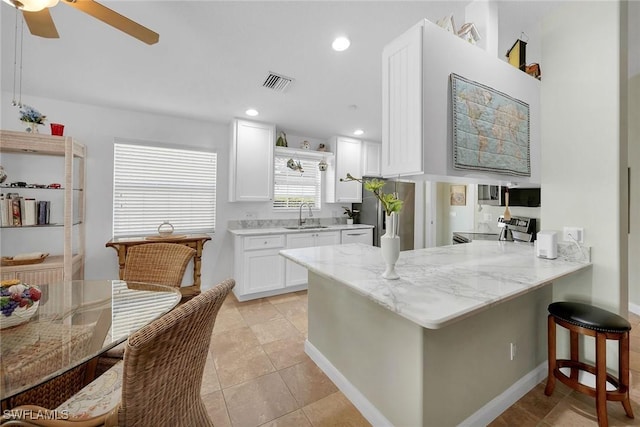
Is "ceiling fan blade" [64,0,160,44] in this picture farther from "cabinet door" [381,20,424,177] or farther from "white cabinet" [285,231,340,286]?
"white cabinet" [285,231,340,286]

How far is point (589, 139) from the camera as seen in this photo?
1729mm

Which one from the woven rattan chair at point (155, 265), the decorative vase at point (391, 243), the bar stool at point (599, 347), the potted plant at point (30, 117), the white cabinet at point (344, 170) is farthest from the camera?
the white cabinet at point (344, 170)

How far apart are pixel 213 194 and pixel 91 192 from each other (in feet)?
4.53

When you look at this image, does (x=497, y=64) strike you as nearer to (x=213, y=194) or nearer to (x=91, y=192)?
(x=213, y=194)

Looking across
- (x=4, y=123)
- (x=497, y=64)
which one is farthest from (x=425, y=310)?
(x=4, y=123)

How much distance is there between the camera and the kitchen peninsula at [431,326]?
118 cm

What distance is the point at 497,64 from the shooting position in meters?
1.69

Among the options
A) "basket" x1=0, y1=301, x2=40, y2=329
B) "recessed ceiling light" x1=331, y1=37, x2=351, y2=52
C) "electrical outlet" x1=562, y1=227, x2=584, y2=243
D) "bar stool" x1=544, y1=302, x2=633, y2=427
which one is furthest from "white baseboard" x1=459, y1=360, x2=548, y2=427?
"recessed ceiling light" x1=331, y1=37, x2=351, y2=52

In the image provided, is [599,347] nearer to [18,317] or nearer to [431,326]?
[431,326]

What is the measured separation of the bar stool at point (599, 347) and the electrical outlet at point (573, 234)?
448 mm

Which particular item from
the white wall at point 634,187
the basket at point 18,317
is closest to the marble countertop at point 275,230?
the basket at point 18,317

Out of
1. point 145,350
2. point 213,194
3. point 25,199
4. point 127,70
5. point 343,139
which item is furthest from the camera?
point 343,139

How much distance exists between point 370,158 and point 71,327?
4.44 metres

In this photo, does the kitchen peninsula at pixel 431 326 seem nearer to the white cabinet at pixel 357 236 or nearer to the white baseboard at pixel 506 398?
the white baseboard at pixel 506 398
